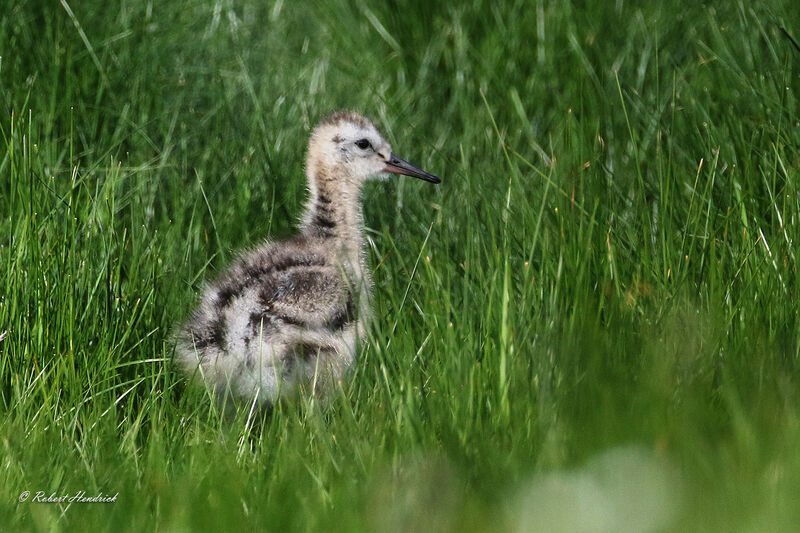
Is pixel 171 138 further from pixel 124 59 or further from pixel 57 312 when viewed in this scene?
pixel 57 312

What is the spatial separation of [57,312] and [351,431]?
125 cm

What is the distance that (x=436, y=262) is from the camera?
4230 mm

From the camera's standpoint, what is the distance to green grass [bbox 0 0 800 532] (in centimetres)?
265

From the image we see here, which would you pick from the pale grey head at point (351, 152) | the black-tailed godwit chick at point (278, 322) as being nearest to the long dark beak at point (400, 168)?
the pale grey head at point (351, 152)

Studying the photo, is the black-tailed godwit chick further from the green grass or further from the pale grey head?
the pale grey head

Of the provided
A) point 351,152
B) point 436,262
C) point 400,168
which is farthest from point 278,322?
point 400,168

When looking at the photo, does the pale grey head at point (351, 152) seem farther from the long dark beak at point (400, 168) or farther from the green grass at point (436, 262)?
the green grass at point (436, 262)

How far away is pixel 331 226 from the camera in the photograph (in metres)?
4.35

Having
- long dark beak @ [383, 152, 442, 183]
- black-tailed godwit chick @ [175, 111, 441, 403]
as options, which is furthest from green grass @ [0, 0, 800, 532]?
long dark beak @ [383, 152, 442, 183]

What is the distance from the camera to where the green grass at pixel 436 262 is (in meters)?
2.65

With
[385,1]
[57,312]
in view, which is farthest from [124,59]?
[57,312]

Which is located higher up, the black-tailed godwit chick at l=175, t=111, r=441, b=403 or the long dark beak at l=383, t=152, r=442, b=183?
the long dark beak at l=383, t=152, r=442, b=183

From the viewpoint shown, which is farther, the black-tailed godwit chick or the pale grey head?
the pale grey head

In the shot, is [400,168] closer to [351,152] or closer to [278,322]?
[351,152]
